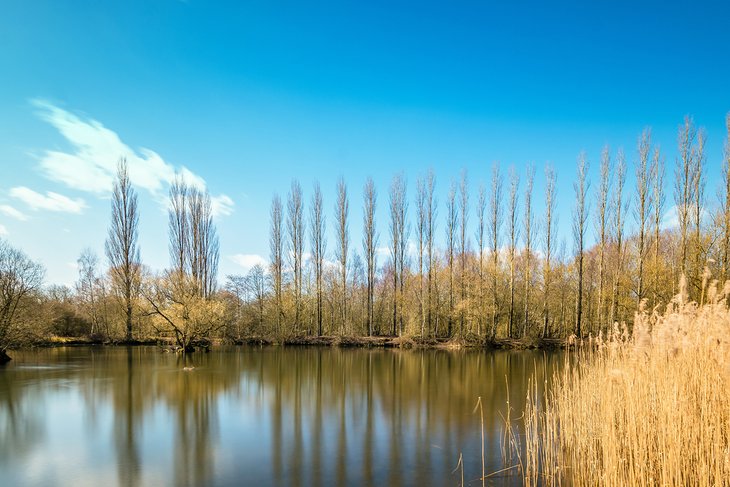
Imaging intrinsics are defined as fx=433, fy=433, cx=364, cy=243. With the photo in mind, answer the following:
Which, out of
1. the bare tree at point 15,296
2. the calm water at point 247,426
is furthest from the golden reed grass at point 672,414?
the bare tree at point 15,296

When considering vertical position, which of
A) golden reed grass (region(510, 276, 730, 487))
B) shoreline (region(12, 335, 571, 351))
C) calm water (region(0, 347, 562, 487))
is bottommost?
shoreline (region(12, 335, 571, 351))

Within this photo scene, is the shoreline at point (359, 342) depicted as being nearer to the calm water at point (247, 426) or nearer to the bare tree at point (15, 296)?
the bare tree at point (15, 296)

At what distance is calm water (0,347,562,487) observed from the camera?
5191 millimetres

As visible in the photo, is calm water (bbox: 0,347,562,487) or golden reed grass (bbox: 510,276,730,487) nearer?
golden reed grass (bbox: 510,276,730,487)

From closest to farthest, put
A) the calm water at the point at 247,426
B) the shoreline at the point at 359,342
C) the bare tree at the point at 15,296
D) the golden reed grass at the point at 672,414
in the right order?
the golden reed grass at the point at 672,414 < the calm water at the point at 247,426 < the bare tree at the point at 15,296 < the shoreline at the point at 359,342

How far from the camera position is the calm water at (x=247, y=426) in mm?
5191

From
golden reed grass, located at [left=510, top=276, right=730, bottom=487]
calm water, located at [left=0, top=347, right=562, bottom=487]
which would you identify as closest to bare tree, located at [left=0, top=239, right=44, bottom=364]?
calm water, located at [left=0, top=347, right=562, bottom=487]

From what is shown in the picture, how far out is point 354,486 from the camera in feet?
15.6

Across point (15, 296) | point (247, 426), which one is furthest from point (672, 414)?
point (15, 296)

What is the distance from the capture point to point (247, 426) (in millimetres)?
7449

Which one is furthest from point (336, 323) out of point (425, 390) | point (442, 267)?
point (425, 390)

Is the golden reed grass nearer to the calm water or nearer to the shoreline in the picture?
the calm water

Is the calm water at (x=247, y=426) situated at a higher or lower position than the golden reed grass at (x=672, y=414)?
lower

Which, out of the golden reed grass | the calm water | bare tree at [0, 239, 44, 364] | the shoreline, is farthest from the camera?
the shoreline
